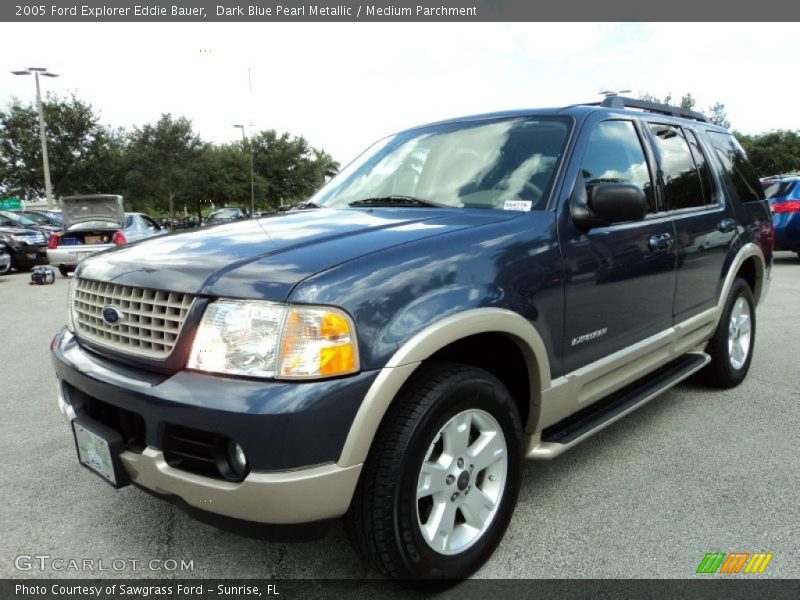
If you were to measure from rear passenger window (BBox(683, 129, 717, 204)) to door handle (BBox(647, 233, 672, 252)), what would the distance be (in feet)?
2.73

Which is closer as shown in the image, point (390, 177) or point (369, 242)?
point (369, 242)

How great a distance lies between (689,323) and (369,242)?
235 cm

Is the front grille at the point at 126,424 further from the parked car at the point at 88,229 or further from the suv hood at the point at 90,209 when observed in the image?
the suv hood at the point at 90,209

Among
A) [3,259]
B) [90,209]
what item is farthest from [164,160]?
[3,259]

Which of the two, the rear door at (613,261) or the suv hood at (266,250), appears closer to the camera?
the suv hood at (266,250)

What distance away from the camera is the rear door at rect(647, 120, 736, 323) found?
343cm

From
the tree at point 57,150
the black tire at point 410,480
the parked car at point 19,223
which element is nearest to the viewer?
the black tire at point 410,480

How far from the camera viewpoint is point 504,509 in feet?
7.63

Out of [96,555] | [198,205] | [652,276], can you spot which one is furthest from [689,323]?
[198,205]

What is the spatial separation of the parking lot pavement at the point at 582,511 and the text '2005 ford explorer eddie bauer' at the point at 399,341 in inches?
13.8

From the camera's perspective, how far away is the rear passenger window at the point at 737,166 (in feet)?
13.8

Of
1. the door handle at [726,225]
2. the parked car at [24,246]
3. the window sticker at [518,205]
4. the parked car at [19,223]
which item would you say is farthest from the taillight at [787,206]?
the parked car at [19,223]

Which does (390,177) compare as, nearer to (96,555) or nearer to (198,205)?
(96,555)

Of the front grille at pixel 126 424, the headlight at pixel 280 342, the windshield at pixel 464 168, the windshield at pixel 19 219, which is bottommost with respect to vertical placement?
the windshield at pixel 19 219
